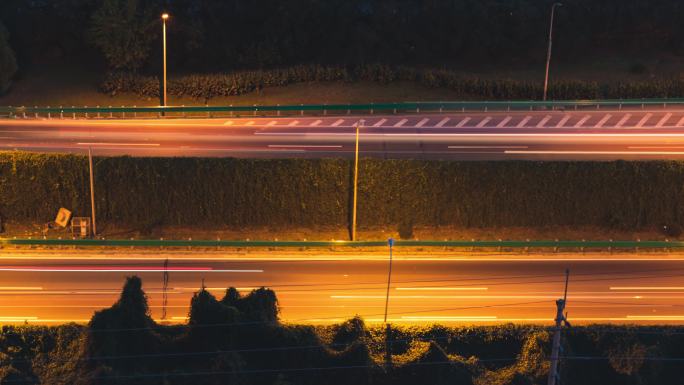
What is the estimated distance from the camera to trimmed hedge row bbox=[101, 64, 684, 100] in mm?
47656

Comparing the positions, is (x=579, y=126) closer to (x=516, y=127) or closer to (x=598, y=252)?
(x=516, y=127)

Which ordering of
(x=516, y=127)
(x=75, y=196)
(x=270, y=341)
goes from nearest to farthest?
1. (x=270, y=341)
2. (x=75, y=196)
3. (x=516, y=127)

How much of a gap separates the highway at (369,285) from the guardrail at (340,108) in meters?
15.4

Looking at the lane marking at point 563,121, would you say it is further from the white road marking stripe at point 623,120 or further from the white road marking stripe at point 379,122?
the white road marking stripe at point 379,122

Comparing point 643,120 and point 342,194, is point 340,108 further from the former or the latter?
point 643,120

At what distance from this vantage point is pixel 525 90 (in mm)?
48094

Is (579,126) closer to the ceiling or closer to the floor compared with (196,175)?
closer to the ceiling

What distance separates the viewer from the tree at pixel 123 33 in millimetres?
49281

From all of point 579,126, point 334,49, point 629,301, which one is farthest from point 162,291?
point 334,49

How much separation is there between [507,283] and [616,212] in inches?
323

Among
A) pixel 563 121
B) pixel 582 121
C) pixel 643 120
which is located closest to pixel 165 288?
pixel 563 121

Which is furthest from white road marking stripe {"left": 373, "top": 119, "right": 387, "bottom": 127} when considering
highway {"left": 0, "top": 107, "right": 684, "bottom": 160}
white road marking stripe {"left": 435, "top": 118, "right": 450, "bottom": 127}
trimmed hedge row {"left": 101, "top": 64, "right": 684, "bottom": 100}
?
trimmed hedge row {"left": 101, "top": 64, "right": 684, "bottom": 100}

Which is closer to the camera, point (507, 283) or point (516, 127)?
point (507, 283)

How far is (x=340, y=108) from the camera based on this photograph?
44906mm
